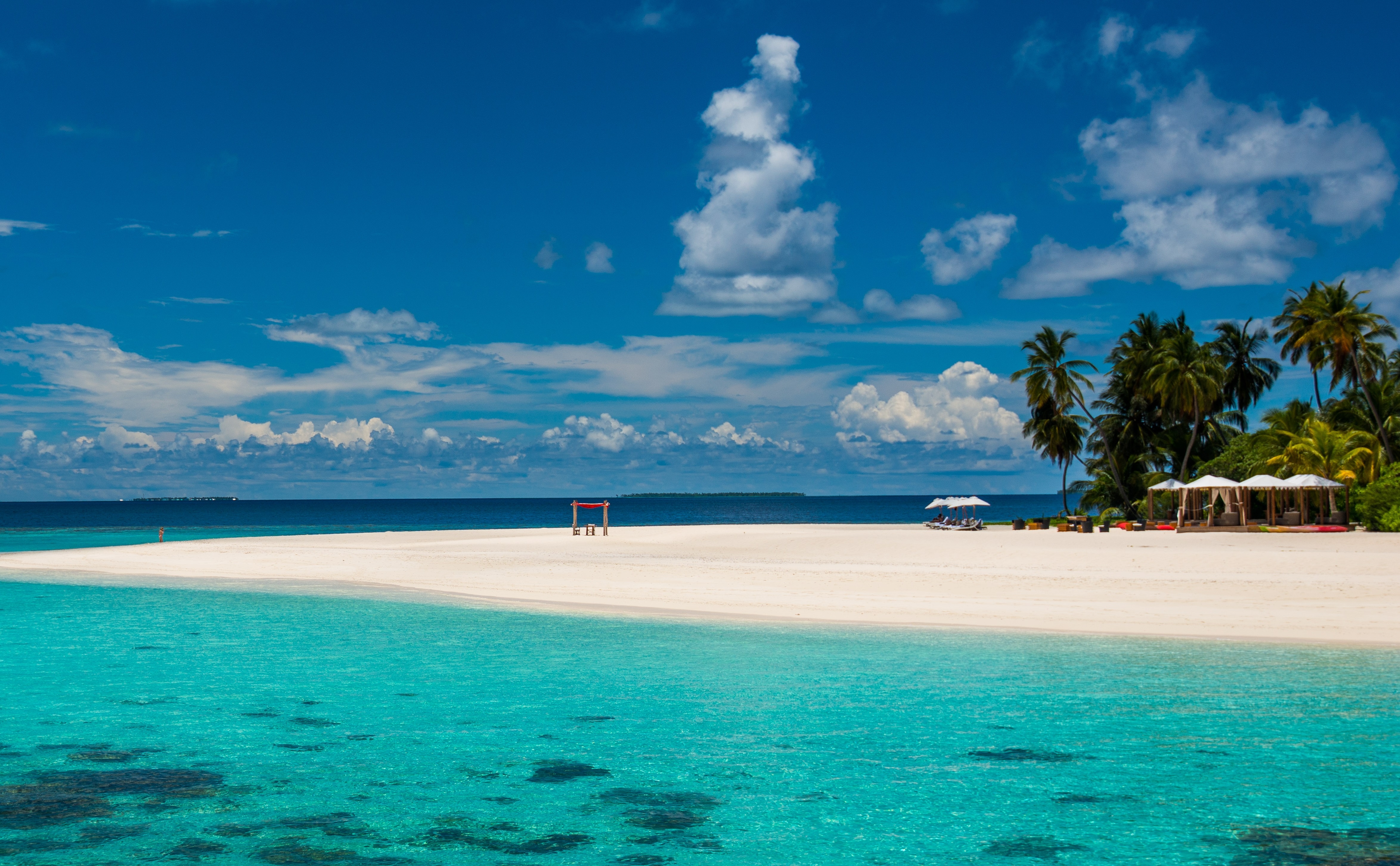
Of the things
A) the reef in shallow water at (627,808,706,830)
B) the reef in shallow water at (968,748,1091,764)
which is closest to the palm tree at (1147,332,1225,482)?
the reef in shallow water at (968,748,1091,764)

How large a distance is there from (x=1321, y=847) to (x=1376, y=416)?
50.7 m

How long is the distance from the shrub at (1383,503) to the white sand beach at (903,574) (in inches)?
61.9

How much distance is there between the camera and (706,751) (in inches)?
397

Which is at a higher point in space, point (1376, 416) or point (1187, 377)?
point (1187, 377)

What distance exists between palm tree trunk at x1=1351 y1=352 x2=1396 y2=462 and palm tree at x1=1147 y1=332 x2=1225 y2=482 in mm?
6614

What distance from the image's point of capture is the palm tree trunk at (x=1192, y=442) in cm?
5425

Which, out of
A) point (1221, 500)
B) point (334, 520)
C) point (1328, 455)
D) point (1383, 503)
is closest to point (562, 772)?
point (1383, 503)

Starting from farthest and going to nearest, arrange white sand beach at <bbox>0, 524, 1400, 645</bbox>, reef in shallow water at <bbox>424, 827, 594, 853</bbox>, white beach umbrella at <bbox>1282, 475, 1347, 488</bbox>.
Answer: white beach umbrella at <bbox>1282, 475, 1347, 488</bbox>
white sand beach at <bbox>0, 524, 1400, 645</bbox>
reef in shallow water at <bbox>424, 827, 594, 853</bbox>

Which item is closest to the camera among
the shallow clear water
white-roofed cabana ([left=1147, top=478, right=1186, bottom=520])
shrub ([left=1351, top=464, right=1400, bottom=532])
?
the shallow clear water

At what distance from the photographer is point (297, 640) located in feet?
58.3

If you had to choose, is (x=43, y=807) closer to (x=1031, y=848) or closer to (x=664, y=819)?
(x=664, y=819)

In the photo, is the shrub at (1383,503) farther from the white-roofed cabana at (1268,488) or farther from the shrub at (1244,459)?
the shrub at (1244,459)

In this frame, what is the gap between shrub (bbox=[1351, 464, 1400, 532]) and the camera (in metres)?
42.2

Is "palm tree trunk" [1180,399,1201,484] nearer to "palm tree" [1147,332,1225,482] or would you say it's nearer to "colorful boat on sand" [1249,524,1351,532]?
"palm tree" [1147,332,1225,482]
